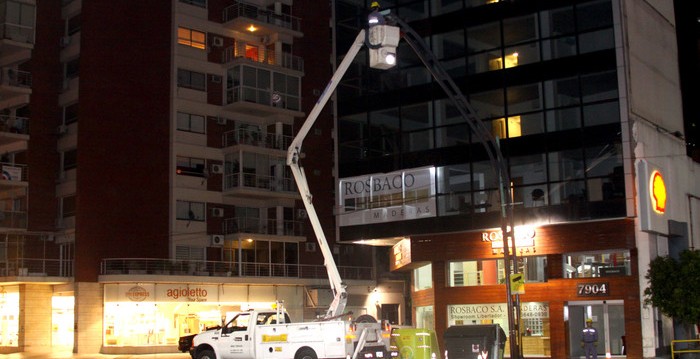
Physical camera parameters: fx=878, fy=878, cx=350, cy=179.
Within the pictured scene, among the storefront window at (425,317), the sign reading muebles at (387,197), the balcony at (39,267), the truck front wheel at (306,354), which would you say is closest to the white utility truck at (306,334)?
the truck front wheel at (306,354)

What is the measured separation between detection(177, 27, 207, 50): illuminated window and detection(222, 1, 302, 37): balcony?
2067 millimetres

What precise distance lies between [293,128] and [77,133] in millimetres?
15145

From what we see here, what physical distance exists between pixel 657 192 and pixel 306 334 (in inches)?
713

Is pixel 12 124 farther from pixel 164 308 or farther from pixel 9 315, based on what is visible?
pixel 164 308

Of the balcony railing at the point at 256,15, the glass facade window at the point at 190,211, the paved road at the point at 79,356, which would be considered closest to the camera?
the paved road at the point at 79,356

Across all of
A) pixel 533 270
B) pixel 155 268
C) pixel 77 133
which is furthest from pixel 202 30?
pixel 533 270

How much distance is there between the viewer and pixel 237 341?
3161 centimetres

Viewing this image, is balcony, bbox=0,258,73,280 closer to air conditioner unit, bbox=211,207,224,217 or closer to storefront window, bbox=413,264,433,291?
air conditioner unit, bbox=211,207,224,217

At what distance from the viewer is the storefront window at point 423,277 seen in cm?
4522

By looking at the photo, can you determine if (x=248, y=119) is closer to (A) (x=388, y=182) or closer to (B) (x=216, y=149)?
(B) (x=216, y=149)

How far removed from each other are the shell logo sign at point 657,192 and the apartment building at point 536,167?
5.1 inches

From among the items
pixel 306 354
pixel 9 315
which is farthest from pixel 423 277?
pixel 9 315

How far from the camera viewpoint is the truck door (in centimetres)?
3136

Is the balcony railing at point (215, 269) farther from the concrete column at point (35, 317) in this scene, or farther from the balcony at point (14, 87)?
the balcony at point (14, 87)
